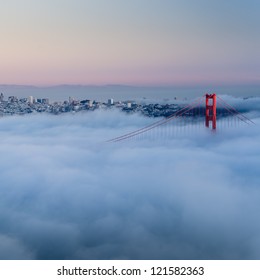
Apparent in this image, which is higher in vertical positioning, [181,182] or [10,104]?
[10,104]

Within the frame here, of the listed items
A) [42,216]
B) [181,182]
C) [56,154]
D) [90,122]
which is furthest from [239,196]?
[90,122]

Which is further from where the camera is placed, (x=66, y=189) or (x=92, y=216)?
(x=66, y=189)

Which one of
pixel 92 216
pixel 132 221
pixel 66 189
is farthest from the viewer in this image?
pixel 66 189

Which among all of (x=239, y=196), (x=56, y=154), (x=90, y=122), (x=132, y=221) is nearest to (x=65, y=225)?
(x=132, y=221)

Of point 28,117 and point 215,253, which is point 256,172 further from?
point 28,117

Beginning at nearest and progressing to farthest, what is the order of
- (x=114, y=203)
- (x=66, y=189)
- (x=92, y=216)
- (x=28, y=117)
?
(x=92, y=216), (x=114, y=203), (x=66, y=189), (x=28, y=117)

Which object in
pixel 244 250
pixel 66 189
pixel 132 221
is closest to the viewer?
pixel 244 250

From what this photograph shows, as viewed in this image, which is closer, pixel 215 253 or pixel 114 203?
pixel 215 253

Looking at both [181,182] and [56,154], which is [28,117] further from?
[181,182]

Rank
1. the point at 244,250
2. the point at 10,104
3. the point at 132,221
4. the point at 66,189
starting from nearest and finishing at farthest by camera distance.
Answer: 1. the point at 244,250
2. the point at 132,221
3. the point at 66,189
4. the point at 10,104
